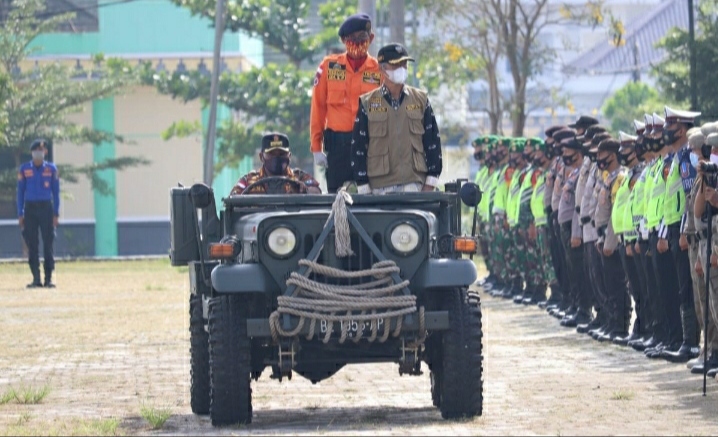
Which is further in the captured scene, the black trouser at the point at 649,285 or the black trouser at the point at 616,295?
the black trouser at the point at 616,295

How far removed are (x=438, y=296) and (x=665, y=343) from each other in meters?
5.68

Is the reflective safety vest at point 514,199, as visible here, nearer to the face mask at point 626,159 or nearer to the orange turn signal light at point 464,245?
the face mask at point 626,159

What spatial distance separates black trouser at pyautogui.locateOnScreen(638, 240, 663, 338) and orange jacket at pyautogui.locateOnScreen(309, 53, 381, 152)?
4290mm

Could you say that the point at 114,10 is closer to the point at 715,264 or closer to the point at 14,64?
the point at 14,64

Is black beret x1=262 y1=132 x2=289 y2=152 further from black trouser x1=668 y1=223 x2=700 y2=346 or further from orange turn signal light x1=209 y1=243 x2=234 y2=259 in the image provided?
black trouser x1=668 y1=223 x2=700 y2=346

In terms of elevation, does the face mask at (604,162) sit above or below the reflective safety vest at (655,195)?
above

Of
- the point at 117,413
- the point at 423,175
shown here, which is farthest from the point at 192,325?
the point at 423,175

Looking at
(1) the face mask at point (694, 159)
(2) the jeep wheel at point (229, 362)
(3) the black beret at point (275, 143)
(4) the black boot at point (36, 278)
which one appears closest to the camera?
(2) the jeep wheel at point (229, 362)

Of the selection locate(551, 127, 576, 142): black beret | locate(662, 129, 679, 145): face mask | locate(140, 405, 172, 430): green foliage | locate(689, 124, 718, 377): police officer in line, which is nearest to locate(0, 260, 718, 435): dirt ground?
locate(140, 405, 172, 430): green foliage

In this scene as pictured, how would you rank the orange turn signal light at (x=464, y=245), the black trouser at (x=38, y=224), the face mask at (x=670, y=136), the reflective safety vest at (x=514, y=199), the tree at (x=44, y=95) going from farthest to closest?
the tree at (x=44, y=95) → the black trouser at (x=38, y=224) → the reflective safety vest at (x=514, y=199) → the face mask at (x=670, y=136) → the orange turn signal light at (x=464, y=245)

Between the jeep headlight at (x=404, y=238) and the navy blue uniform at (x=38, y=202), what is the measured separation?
58.7 ft

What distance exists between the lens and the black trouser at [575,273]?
20.5 metres

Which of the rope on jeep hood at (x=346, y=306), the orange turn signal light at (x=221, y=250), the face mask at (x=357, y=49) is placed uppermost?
the face mask at (x=357, y=49)

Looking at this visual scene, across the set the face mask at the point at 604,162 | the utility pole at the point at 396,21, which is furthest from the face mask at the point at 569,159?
the utility pole at the point at 396,21
